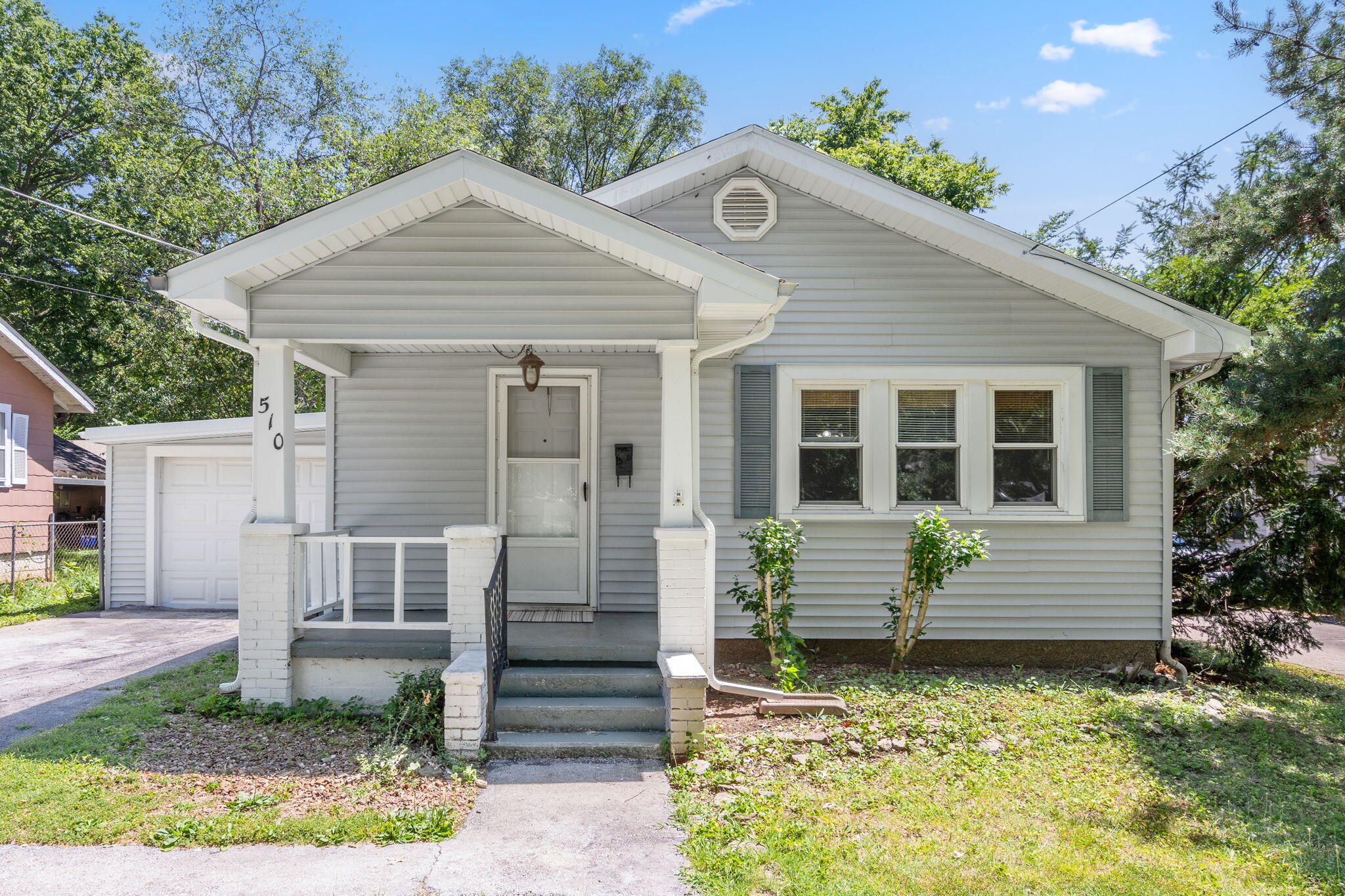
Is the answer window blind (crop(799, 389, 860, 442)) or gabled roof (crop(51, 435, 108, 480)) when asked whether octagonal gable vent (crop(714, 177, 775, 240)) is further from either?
gabled roof (crop(51, 435, 108, 480))

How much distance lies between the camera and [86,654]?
7.33 m

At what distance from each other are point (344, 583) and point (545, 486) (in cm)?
197

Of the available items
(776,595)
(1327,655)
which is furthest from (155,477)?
(1327,655)

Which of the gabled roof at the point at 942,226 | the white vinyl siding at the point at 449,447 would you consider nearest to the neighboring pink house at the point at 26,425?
the white vinyl siding at the point at 449,447

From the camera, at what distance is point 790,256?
6.89 meters

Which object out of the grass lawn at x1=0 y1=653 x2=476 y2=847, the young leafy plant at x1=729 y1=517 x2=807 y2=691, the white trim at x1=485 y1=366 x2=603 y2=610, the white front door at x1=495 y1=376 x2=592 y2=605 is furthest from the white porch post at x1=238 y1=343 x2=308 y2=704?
the young leafy plant at x1=729 y1=517 x2=807 y2=691

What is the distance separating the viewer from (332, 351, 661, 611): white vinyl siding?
684 centimetres

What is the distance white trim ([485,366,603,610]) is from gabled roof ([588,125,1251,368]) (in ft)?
5.05

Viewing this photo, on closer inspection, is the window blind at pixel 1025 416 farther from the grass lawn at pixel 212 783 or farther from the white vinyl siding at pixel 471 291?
the grass lawn at pixel 212 783

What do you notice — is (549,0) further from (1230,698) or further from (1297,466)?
(1230,698)

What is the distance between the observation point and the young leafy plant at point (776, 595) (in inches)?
228

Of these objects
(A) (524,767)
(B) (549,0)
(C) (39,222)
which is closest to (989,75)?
(A) (524,767)

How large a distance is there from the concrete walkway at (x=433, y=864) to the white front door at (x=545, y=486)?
2.97 metres

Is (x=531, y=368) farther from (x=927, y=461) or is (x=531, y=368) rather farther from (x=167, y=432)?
(x=167, y=432)
